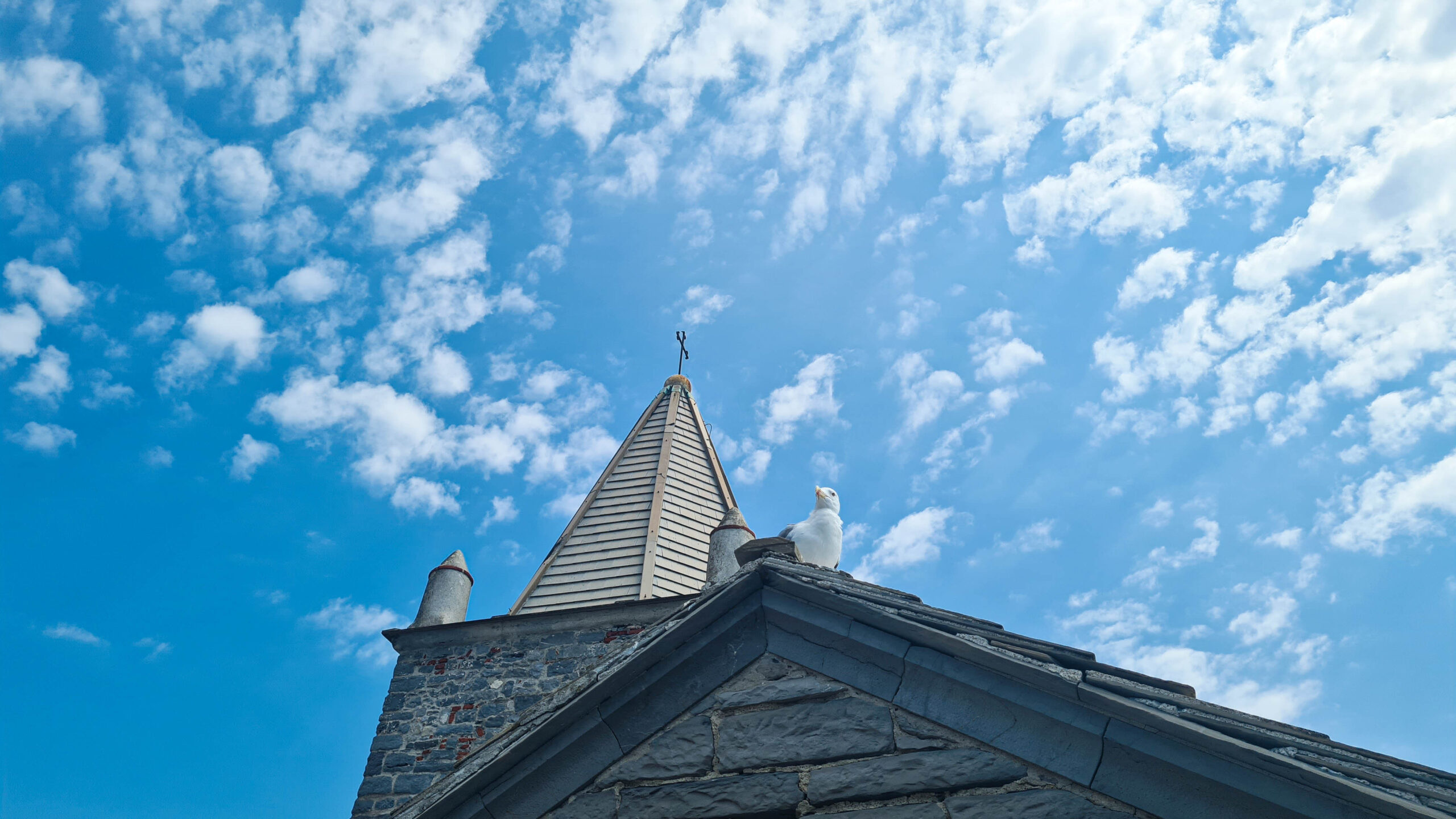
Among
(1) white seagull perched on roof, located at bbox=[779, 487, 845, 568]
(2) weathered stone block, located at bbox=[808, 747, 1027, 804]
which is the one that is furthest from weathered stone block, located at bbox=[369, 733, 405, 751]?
(2) weathered stone block, located at bbox=[808, 747, 1027, 804]

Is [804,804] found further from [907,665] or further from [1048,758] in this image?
[1048,758]

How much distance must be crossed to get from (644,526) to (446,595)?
281 cm

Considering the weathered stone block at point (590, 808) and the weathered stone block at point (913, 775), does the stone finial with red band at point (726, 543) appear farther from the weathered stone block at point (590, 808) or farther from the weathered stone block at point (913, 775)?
the weathered stone block at point (913, 775)

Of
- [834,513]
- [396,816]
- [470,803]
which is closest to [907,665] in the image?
[470,803]

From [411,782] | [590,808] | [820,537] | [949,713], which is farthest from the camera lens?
[411,782]

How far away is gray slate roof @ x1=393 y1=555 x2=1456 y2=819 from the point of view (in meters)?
2.56

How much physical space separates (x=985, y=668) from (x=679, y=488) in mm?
10090

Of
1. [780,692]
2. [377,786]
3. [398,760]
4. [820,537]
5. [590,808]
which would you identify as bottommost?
[377,786]

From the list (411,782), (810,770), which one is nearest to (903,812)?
(810,770)

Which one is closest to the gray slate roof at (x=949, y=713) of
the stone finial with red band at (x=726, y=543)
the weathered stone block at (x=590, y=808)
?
the weathered stone block at (x=590, y=808)

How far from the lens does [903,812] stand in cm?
283

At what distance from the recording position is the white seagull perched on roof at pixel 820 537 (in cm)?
670

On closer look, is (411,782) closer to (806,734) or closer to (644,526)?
(644,526)

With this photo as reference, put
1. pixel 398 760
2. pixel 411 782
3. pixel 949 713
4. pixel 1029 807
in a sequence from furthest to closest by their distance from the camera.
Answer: pixel 398 760 → pixel 411 782 → pixel 949 713 → pixel 1029 807
